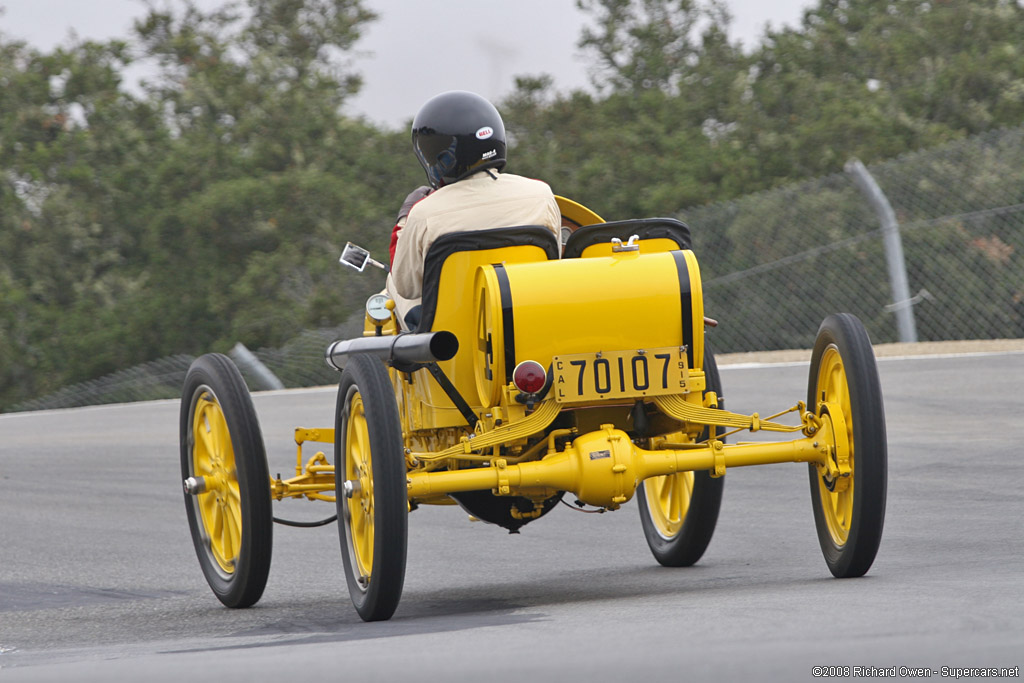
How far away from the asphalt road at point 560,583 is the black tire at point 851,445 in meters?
0.17

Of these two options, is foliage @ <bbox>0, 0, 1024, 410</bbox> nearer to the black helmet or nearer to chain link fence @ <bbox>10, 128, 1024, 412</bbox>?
chain link fence @ <bbox>10, 128, 1024, 412</bbox>

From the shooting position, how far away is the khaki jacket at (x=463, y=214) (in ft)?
19.6

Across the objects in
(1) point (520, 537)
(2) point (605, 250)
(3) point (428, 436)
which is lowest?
(1) point (520, 537)

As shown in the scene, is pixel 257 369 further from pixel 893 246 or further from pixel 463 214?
pixel 463 214

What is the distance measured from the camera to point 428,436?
6.31m

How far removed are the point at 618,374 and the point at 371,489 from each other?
3.22 feet

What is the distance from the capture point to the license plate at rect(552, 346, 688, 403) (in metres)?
5.55

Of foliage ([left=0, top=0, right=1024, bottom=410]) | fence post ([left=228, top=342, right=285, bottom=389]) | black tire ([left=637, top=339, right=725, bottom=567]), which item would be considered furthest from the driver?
foliage ([left=0, top=0, right=1024, bottom=410])

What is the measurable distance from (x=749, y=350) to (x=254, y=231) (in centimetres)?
1468

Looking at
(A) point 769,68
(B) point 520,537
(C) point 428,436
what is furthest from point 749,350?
(A) point 769,68

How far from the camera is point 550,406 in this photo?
559 centimetres

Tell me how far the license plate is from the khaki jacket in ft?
2.46

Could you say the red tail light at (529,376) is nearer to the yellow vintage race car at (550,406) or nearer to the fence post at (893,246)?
the yellow vintage race car at (550,406)

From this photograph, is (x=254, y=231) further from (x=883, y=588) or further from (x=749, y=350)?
(x=883, y=588)
